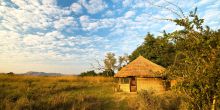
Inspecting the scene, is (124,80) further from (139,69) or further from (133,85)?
(139,69)

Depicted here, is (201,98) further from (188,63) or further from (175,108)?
(175,108)

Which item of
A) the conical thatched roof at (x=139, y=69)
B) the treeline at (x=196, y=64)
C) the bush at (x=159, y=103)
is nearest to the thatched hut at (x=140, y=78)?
the conical thatched roof at (x=139, y=69)

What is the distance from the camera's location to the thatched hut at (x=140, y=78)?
22.0m

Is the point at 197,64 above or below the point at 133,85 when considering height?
above

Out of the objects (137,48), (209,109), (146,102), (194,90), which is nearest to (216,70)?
(194,90)

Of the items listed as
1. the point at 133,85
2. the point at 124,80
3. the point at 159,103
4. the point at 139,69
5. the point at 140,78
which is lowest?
the point at 159,103

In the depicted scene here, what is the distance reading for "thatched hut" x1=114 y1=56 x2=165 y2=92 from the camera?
2195 cm

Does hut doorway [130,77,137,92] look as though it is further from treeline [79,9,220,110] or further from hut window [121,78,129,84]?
treeline [79,9,220,110]

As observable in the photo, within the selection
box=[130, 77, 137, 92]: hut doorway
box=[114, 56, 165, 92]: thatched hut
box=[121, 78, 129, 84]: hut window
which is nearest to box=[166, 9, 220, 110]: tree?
box=[114, 56, 165, 92]: thatched hut

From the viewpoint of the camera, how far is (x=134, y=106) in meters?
10.9

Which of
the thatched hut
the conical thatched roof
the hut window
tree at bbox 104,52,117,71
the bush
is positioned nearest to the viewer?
the bush

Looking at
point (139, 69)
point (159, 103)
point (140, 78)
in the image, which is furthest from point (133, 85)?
point (159, 103)

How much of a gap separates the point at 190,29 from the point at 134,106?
241 inches

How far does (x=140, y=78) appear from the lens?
73.3ft
